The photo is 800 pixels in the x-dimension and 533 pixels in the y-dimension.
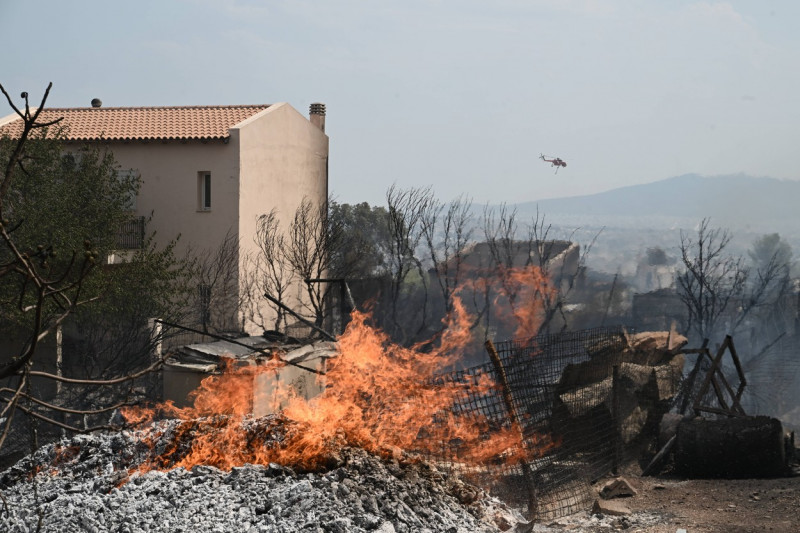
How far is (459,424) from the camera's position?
8516 millimetres

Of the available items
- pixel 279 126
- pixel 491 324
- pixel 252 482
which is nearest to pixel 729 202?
pixel 491 324

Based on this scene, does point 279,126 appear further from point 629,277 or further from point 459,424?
point 629,277

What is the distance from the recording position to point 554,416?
408 inches

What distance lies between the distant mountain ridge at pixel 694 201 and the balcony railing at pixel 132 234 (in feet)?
287

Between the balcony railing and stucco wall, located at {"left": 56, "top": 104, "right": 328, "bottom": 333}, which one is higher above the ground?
stucco wall, located at {"left": 56, "top": 104, "right": 328, "bottom": 333}

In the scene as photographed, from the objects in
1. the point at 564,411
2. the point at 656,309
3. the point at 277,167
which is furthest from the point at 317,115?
the point at 564,411

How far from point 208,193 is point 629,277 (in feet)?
145

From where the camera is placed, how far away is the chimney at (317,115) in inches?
1199

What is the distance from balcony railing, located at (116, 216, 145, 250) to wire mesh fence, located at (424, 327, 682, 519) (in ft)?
50.5

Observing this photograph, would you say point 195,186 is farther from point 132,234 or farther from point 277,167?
point 277,167

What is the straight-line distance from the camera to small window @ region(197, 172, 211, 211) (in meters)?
25.1

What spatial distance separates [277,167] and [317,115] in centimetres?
429

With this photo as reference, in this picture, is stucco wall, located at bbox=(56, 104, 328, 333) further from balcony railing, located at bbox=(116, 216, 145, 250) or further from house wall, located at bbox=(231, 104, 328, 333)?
balcony railing, located at bbox=(116, 216, 145, 250)

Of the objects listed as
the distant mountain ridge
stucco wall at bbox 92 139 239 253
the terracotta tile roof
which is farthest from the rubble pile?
the distant mountain ridge
